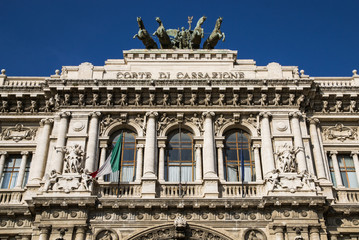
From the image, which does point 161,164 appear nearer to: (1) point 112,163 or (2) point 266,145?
(1) point 112,163

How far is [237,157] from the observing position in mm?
25531

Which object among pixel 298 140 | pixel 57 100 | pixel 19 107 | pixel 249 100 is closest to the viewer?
pixel 298 140

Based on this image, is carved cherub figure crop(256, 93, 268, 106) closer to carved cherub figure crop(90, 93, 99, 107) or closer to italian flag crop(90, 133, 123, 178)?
italian flag crop(90, 133, 123, 178)

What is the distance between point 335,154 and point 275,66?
5.59 metres

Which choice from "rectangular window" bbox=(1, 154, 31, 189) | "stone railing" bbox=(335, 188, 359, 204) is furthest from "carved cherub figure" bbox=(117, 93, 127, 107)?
"stone railing" bbox=(335, 188, 359, 204)

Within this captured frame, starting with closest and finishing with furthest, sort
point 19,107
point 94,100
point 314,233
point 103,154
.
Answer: point 314,233 → point 103,154 → point 94,100 → point 19,107

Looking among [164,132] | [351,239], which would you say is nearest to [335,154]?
[351,239]

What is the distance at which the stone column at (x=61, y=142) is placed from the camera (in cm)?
2413

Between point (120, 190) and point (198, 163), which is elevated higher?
point (198, 163)

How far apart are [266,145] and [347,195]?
14.5ft

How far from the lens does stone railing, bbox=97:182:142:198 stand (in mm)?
23375

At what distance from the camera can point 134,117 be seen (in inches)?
1035

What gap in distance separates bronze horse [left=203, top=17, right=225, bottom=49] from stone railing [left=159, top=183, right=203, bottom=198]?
9.88m

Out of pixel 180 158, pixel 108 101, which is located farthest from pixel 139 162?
pixel 108 101
